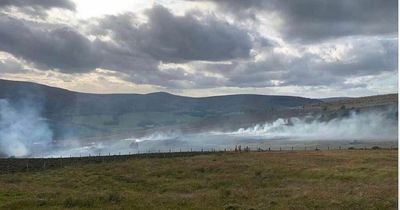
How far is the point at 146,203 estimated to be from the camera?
34719 mm

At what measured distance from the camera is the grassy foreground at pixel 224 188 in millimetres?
34453

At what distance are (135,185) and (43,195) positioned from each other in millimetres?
14353

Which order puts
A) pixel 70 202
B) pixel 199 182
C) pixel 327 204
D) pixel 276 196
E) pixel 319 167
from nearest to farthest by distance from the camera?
pixel 327 204 → pixel 70 202 → pixel 276 196 → pixel 199 182 → pixel 319 167

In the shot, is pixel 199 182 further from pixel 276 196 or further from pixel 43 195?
pixel 43 195

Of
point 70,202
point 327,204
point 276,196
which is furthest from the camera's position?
point 276,196

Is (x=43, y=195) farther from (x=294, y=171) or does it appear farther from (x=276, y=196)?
(x=294, y=171)

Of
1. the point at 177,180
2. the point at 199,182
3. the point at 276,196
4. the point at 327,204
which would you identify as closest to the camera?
the point at 327,204

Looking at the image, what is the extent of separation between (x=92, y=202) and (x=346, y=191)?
22.0m

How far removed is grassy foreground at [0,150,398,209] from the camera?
113 feet

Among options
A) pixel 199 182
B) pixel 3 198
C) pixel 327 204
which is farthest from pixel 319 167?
pixel 3 198

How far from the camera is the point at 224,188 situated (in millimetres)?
46938

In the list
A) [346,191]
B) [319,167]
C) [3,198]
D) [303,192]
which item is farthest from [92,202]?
[319,167]

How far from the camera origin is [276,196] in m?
38.7

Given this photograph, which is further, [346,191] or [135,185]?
[135,185]
